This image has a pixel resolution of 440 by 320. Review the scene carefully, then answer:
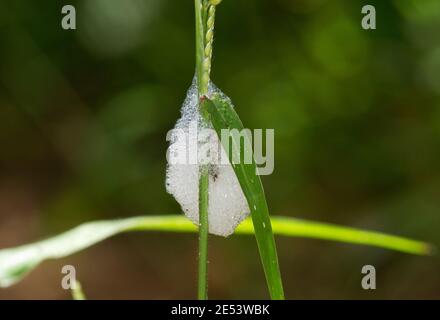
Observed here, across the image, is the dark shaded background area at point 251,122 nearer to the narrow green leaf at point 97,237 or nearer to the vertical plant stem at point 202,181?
the narrow green leaf at point 97,237

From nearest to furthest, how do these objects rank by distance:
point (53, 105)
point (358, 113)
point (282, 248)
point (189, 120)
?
point (189, 120) < point (358, 113) < point (282, 248) < point (53, 105)

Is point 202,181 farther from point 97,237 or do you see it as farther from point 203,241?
point 97,237

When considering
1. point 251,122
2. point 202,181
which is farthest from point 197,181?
point 251,122

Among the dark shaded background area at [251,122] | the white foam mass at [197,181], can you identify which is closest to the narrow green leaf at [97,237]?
the white foam mass at [197,181]

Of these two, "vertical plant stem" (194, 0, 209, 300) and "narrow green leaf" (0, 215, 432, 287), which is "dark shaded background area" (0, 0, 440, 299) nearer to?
"narrow green leaf" (0, 215, 432, 287)

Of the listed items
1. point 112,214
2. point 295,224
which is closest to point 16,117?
point 112,214
